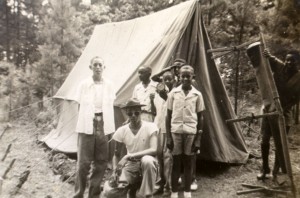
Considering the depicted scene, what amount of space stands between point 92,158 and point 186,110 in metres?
1.24

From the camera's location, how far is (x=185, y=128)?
4.03 m

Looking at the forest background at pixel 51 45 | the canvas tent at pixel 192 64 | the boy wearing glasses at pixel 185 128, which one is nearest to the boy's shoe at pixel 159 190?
the boy wearing glasses at pixel 185 128

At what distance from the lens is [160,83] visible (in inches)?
179

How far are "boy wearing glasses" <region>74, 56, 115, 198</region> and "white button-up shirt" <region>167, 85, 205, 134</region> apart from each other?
785mm

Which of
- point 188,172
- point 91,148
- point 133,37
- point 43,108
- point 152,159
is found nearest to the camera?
point 152,159

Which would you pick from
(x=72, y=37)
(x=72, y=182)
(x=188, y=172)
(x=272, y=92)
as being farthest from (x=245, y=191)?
(x=72, y=37)

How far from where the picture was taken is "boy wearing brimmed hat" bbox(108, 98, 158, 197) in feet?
11.3

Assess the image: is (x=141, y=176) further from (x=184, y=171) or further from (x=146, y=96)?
(x=146, y=96)

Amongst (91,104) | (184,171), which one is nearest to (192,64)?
(91,104)

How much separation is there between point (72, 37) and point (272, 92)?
8227mm

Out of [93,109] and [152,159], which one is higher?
[93,109]

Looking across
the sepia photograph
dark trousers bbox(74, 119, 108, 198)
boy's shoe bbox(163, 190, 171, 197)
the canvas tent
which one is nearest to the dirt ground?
the sepia photograph

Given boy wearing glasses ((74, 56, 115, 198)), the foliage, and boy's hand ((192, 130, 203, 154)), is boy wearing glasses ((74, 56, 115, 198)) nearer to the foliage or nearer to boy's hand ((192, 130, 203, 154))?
boy's hand ((192, 130, 203, 154))

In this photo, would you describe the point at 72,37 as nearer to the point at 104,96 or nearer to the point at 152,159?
the point at 104,96
